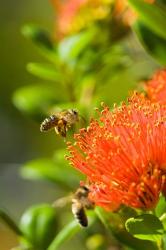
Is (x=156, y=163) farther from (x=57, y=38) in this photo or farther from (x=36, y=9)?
(x=36, y=9)

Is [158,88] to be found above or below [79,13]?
below

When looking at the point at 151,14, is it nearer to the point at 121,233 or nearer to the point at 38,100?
the point at 121,233

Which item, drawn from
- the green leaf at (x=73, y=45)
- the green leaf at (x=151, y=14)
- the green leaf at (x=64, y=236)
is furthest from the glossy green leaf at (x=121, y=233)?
the green leaf at (x=73, y=45)

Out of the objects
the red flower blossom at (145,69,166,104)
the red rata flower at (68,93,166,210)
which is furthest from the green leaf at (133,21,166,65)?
the red rata flower at (68,93,166,210)

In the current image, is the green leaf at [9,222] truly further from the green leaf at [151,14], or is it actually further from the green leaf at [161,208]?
the green leaf at [151,14]

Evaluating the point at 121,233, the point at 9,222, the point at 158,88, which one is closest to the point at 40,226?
the point at 9,222
